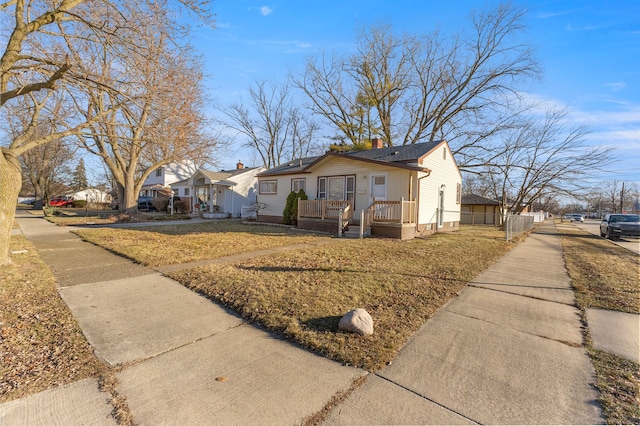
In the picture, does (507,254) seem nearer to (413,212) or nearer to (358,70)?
(413,212)

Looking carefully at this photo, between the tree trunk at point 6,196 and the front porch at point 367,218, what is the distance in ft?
31.5

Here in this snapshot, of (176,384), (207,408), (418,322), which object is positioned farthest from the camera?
(418,322)

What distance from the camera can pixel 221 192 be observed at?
79.8ft

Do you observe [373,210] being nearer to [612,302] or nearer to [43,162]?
[612,302]

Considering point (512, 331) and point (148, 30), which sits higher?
point (148, 30)

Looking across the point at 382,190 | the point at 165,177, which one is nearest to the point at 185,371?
the point at 382,190

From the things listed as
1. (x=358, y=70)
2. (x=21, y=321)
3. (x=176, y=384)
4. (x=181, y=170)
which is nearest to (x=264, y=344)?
(x=176, y=384)

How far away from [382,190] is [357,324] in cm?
1031

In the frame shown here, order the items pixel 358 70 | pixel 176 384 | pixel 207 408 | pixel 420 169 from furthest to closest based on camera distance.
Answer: pixel 358 70
pixel 420 169
pixel 176 384
pixel 207 408

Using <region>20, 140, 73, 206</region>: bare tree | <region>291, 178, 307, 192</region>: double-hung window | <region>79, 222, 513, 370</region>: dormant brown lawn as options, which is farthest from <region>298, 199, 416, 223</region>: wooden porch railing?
<region>20, 140, 73, 206</region>: bare tree

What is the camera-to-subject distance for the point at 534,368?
281cm

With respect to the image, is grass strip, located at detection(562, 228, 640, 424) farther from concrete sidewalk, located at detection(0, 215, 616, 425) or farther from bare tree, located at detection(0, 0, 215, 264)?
bare tree, located at detection(0, 0, 215, 264)

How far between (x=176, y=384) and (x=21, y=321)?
2640 millimetres

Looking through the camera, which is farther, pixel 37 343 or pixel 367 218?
pixel 367 218
